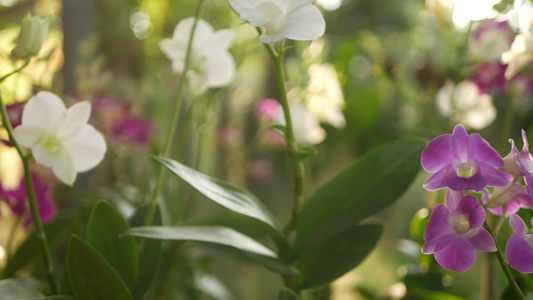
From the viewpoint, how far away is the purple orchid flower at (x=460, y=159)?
28 cm

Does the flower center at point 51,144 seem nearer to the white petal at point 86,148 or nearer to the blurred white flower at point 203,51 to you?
the white petal at point 86,148

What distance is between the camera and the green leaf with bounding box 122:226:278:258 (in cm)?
33

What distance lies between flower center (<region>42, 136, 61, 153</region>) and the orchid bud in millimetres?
66

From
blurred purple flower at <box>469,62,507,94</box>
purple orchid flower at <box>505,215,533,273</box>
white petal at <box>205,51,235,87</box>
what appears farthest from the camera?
blurred purple flower at <box>469,62,507,94</box>

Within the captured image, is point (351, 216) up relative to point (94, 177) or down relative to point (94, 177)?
up

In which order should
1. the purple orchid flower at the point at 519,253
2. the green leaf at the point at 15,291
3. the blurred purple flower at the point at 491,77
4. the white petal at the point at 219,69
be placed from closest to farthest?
the purple orchid flower at the point at 519,253 < the green leaf at the point at 15,291 < the white petal at the point at 219,69 < the blurred purple flower at the point at 491,77

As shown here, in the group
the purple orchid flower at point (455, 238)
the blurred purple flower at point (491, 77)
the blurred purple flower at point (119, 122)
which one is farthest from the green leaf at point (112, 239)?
the blurred purple flower at point (491, 77)

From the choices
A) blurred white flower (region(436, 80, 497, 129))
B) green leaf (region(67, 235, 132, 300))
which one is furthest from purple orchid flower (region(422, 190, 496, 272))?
blurred white flower (region(436, 80, 497, 129))

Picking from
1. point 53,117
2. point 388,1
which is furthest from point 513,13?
point 388,1

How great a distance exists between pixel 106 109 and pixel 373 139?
50cm

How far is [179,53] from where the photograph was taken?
0.48 metres

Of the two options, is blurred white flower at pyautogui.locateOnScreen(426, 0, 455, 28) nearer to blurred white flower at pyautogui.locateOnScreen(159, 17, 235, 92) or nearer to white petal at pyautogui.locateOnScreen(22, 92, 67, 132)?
blurred white flower at pyautogui.locateOnScreen(159, 17, 235, 92)

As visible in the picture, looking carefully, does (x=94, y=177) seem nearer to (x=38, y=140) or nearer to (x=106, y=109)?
(x=106, y=109)

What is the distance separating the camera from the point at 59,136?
0.39 m
